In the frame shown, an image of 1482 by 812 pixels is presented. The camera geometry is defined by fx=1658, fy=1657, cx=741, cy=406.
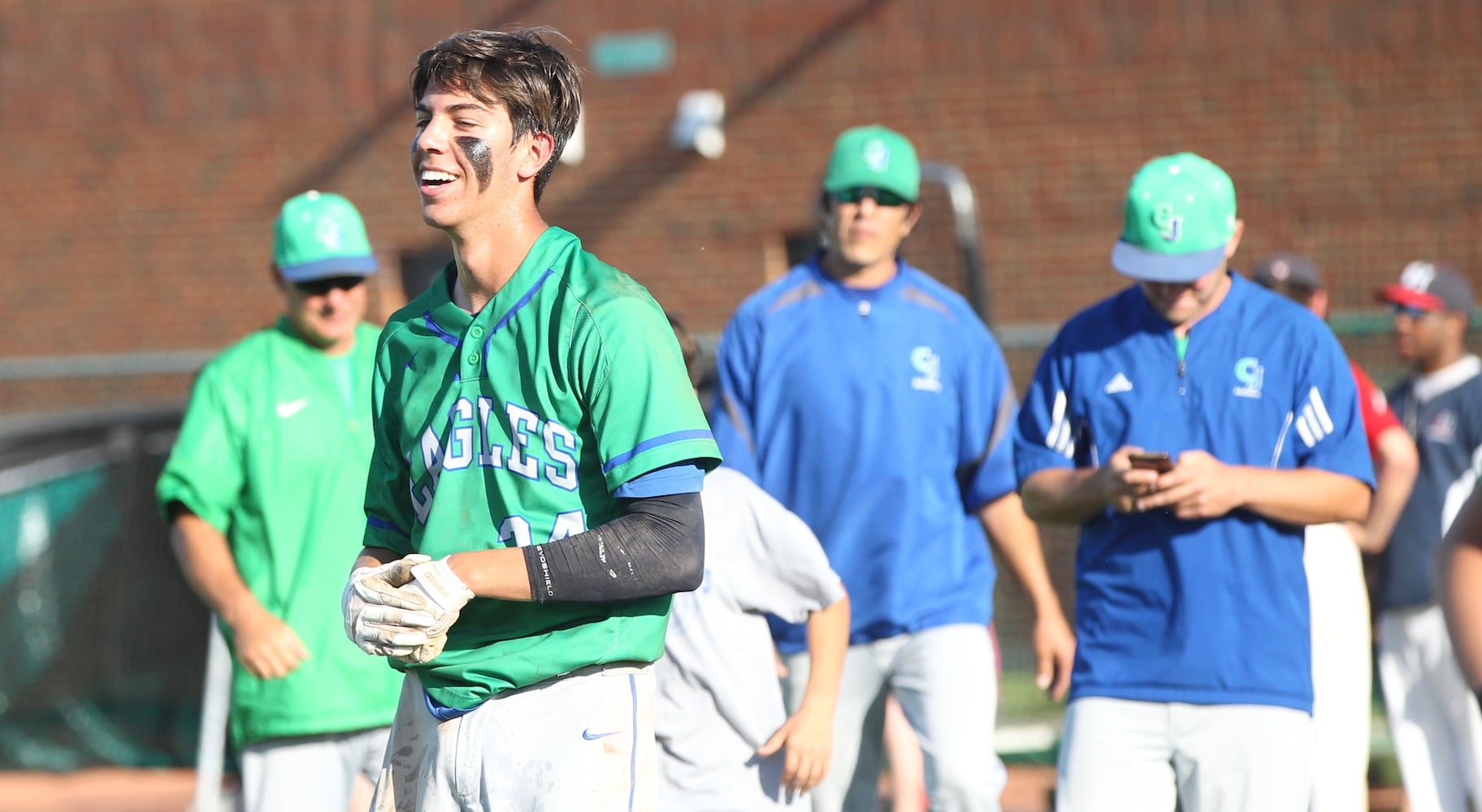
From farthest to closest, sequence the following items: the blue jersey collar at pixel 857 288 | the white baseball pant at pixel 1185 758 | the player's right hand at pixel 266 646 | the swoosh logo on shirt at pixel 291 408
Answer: the blue jersey collar at pixel 857 288, the swoosh logo on shirt at pixel 291 408, the player's right hand at pixel 266 646, the white baseball pant at pixel 1185 758

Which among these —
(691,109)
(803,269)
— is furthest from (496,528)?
(691,109)

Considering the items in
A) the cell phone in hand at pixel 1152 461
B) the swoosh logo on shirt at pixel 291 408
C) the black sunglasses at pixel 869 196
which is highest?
the black sunglasses at pixel 869 196

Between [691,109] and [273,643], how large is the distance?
760cm

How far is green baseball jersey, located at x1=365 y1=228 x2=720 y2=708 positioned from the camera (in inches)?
109

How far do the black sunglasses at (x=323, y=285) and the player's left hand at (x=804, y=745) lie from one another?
2.15 meters

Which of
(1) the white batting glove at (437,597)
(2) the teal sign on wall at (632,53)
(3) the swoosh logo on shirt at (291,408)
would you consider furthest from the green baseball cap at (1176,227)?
(2) the teal sign on wall at (632,53)

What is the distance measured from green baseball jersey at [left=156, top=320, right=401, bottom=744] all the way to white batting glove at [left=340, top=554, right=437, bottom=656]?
252cm

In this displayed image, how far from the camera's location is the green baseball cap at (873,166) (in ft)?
Answer: 18.4

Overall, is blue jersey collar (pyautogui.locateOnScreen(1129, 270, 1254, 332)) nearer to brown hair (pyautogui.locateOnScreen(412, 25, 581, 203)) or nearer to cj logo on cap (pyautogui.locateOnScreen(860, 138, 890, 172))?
cj logo on cap (pyautogui.locateOnScreen(860, 138, 890, 172))

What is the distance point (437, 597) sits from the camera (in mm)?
2592

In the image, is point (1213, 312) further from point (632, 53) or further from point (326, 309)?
point (632, 53)

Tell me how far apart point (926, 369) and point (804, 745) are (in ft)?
5.32

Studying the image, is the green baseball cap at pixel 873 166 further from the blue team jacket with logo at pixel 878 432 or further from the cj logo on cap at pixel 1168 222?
the cj logo on cap at pixel 1168 222

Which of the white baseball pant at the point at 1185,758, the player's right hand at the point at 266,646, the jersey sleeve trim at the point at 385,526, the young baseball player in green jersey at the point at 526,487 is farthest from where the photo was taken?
the player's right hand at the point at 266,646
